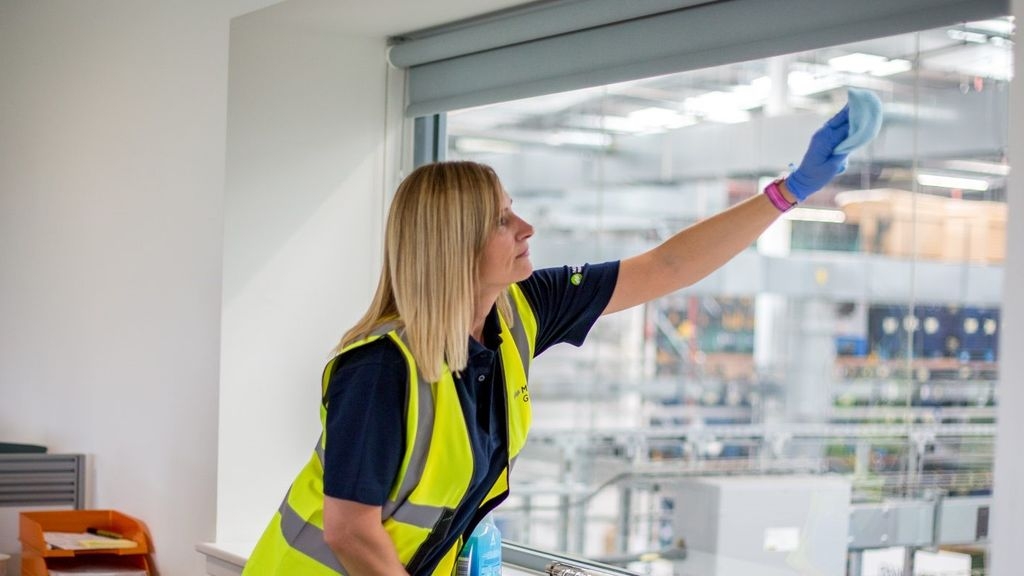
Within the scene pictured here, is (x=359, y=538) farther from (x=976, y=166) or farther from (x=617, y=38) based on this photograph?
(x=976, y=166)

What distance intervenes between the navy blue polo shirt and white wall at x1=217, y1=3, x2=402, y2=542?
Answer: 104 centimetres

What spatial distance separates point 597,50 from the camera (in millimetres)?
2357

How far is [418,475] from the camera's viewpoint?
161 cm

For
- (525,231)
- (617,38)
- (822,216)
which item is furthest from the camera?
(822,216)

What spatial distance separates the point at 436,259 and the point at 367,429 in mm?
264

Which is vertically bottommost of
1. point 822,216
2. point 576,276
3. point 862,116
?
point 576,276

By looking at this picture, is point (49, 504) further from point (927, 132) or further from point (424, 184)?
point (927, 132)

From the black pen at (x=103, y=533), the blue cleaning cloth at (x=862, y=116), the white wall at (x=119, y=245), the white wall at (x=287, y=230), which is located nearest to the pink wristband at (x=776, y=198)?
the blue cleaning cloth at (x=862, y=116)

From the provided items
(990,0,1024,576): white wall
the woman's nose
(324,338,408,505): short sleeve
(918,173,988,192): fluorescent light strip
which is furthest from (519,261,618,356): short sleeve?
(918,173,988,192): fluorescent light strip

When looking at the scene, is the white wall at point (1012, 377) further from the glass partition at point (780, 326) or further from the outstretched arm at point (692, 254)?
the outstretched arm at point (692, 254)

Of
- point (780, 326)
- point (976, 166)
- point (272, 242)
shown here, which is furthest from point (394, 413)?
point (780, 326)

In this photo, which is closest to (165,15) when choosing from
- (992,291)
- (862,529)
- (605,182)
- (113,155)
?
(113,155)

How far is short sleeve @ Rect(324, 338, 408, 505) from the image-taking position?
4.98ft

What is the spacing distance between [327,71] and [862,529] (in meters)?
1.87
